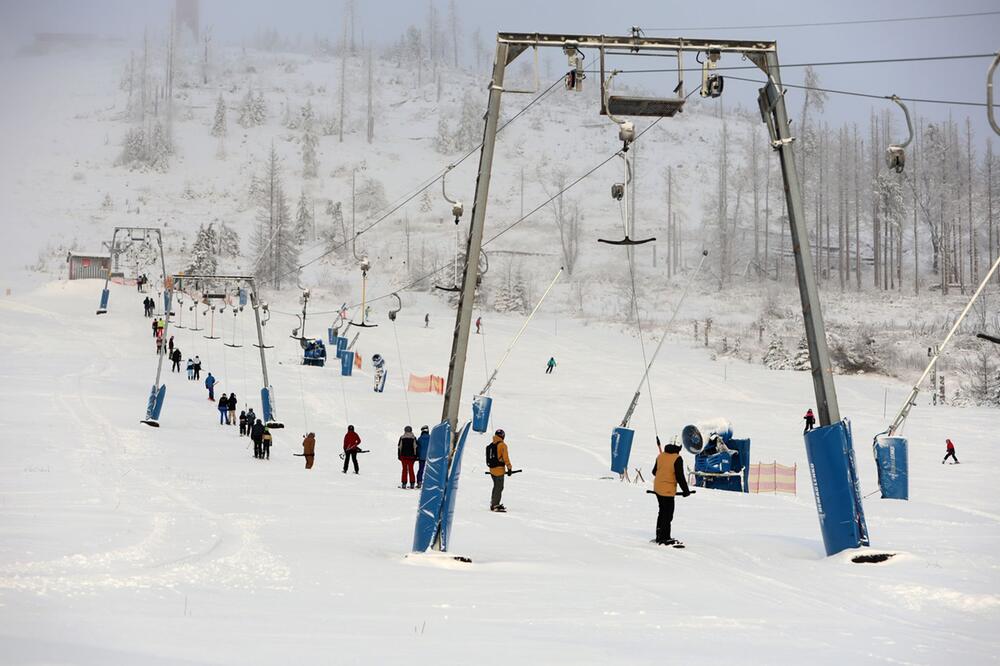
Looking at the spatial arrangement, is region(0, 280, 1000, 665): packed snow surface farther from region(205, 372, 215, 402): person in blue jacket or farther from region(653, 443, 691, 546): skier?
region(205, 372, 215, 402): person in blue jacket

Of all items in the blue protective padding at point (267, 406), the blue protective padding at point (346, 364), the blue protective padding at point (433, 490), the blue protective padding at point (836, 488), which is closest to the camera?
the blue protective padding at point (433, 490)

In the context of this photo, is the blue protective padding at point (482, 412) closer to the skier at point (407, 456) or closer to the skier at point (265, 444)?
the skier at point (265, 444)

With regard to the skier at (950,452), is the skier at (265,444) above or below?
above

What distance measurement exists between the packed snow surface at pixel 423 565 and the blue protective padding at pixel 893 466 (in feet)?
2.18

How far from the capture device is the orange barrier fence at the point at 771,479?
88.9 ft

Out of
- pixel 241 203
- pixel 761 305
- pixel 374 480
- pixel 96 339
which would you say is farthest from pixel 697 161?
pixel 374 480

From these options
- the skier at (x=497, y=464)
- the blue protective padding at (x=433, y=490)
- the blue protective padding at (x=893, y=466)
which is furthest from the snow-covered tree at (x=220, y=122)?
the blue protective padding at (x=433, y=490)

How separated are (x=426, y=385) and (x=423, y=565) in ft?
126

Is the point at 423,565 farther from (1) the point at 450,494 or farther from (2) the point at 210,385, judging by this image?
(2) the point at 210,385

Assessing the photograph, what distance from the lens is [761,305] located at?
3920 inches

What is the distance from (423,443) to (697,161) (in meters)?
138

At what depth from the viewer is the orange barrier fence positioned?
88.9 feet

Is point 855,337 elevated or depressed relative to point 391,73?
depressed

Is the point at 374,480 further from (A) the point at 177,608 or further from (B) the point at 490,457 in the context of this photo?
(A) the point at 177,608
